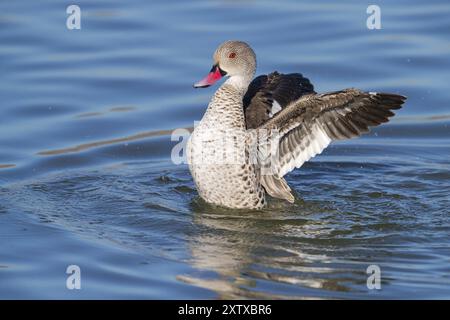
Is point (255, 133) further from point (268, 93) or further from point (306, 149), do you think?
point (268, 93)

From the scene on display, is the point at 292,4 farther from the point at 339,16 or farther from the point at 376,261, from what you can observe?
the point at 376,261

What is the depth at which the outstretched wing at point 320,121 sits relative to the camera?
8.40 meters

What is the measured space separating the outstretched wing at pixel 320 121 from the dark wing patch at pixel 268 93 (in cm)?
48

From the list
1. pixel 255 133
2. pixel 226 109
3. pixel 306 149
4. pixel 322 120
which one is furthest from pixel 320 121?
pixel 226 109

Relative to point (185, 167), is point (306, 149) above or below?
below

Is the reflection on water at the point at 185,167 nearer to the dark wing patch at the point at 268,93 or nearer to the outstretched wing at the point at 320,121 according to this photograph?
the outstretched wing at the point at 320,121

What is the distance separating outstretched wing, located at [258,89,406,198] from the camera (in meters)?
8.40

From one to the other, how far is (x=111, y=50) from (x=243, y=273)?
5.79m

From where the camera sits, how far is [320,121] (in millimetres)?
8664

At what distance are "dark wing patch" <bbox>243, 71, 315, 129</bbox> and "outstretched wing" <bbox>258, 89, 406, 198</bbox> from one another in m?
0.48

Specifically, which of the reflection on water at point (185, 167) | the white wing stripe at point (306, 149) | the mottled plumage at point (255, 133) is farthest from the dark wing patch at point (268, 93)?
the reflection on water at point (185, 167)

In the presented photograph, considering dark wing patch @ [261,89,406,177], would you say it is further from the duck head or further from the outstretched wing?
the duck head

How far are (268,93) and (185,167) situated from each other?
107 centimetres

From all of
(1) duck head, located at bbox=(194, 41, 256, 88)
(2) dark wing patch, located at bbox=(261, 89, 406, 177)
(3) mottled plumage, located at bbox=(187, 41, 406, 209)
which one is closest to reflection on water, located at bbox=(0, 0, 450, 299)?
(3) mottled plumage, located at bbox=(187, 41, 406, 209)
